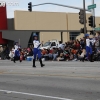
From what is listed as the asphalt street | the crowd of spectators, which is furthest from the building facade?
the asphalt street

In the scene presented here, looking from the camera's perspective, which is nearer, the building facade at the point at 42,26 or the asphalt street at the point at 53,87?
the asphalt street at the point at 53,87

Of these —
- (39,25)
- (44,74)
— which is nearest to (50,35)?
(39,25)

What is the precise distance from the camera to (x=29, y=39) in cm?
5934

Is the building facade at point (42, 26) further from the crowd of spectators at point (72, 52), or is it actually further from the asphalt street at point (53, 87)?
the asphalt street at point (53, 87)

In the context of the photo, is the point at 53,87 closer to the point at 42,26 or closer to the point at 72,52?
the point at 72,52

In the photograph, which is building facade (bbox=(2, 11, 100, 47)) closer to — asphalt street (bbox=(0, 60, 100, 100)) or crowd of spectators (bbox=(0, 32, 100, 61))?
crowd of spectators (bbox=(0, 32, 100, 61))

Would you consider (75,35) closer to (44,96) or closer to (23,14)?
(23,14)

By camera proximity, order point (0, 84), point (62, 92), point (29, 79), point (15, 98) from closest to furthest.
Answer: point (15, 98) < point (62, 92) < point (0, 84) < point (29, 79)

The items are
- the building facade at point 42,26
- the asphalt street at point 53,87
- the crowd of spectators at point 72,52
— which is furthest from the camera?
the building facade at point 42,26

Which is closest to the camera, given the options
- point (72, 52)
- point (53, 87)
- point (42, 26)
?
point (53, 87)

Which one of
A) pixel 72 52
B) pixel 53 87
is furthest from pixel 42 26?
pixel 53 87

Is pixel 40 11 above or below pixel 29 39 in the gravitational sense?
above

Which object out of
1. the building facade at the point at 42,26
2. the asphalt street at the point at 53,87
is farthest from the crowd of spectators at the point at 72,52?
the building facade at the point at 42,26

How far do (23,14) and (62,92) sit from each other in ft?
167
